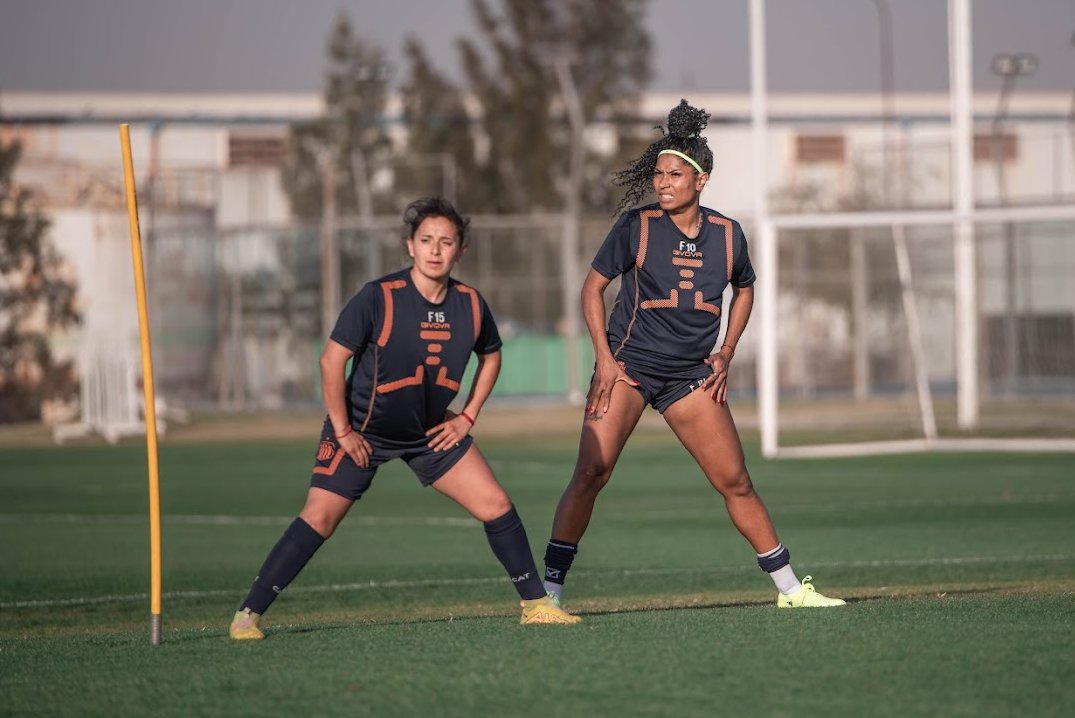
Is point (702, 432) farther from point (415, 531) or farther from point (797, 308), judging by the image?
point (797, 308)

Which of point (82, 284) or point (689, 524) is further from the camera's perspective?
point (82, 284)

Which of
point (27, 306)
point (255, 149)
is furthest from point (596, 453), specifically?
point (255, 149)

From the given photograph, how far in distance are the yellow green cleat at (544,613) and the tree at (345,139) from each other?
151ft

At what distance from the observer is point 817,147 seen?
187 feet

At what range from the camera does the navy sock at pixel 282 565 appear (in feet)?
26.1

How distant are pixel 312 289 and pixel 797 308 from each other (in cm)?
1121

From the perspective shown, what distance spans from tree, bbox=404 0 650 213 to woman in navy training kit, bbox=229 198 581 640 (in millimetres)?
45184

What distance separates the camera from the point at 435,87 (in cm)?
5531

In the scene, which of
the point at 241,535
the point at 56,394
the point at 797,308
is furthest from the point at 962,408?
the point at 56,394

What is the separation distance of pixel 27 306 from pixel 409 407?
35250 mm

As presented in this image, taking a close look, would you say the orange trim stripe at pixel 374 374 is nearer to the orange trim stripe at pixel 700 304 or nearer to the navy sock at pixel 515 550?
the navy sock at pixel 515 550

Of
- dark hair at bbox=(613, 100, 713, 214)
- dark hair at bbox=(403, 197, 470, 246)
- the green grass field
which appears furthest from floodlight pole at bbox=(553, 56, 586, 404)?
dark hair at bbox=(403, 197, 470, 246)

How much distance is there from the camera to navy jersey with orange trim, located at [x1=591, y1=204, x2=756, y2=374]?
866cm

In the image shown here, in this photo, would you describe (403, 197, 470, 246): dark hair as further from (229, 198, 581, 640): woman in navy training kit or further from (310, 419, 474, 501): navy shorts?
(310, 419, 474, 501): navy shorts
